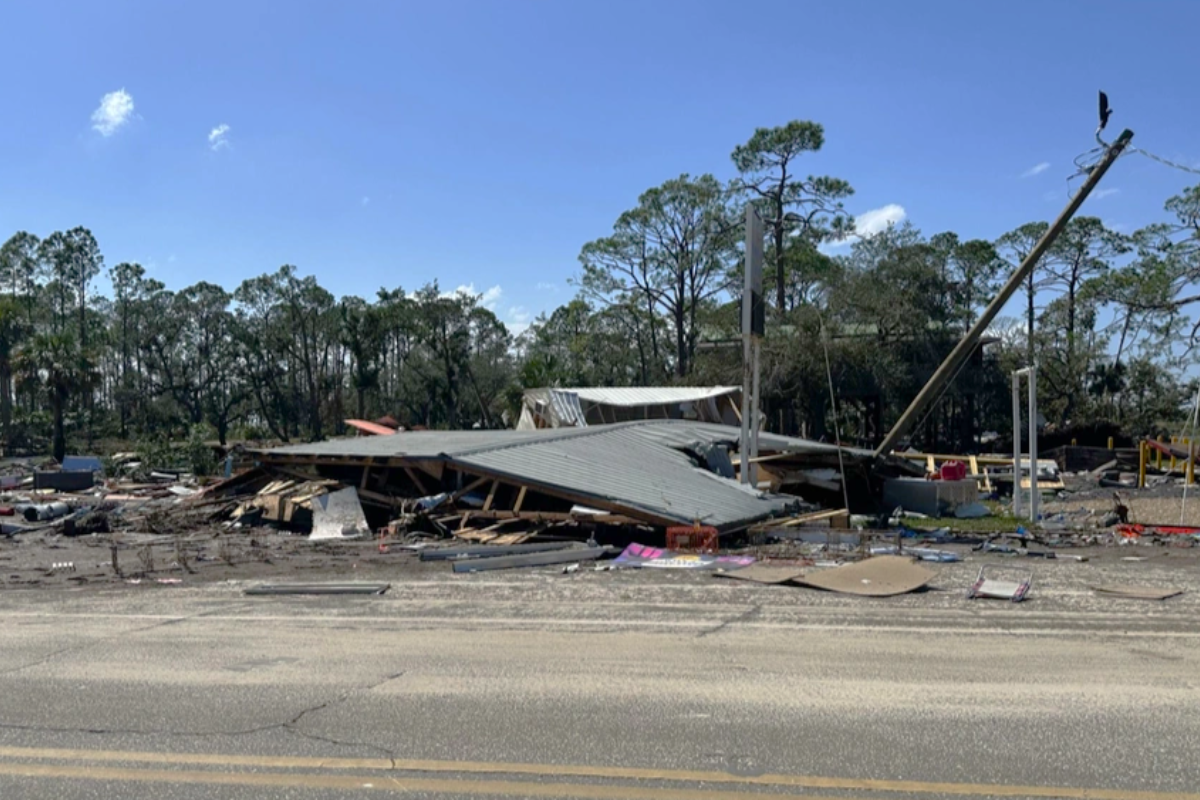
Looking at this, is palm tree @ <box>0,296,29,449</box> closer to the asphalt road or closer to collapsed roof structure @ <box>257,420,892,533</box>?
collapsed roof structure @ <box>257,420,892,533</box>

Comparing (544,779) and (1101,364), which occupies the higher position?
(1101,364)

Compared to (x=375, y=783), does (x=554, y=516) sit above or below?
above

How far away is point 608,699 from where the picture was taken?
5.89m

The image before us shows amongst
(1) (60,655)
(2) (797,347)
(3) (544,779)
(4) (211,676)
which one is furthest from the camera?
(2) (797,347)

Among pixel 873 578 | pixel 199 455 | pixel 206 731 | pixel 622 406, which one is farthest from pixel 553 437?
pixel 199 455

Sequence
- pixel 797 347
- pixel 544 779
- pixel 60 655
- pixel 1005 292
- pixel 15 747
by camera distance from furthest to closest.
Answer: pixel 797 347 → pixel 1005 292 → pixel 60 655 → pixel 15 747 → pixel 544 779

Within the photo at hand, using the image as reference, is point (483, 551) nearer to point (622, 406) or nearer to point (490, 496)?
point (490, 496)

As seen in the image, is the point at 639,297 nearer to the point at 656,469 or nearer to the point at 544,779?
the point at 656,469

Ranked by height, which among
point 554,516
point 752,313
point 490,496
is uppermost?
point 752,313

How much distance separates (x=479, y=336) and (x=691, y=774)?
60.7 m

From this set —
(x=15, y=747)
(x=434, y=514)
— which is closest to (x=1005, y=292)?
(x=434, y=514)

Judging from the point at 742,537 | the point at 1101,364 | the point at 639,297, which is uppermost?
the point at 639,297

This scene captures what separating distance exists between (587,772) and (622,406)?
29.8 m

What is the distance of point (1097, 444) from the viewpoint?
41.3m
